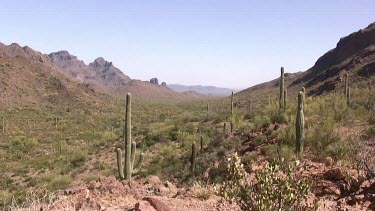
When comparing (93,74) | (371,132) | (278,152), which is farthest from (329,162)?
(93,74)

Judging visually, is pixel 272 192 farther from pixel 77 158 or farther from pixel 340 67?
pixel 340 67

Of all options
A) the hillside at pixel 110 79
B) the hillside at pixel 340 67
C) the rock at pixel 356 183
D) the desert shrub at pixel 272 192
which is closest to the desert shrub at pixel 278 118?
the rock at pixel 356 183

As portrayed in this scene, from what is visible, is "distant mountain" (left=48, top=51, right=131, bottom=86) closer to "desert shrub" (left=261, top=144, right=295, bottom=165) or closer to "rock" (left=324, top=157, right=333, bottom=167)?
"desert shrub" (left=261, top=144, right=295, bottom=165)

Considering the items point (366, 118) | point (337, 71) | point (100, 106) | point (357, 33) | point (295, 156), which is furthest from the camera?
point (357, 33)

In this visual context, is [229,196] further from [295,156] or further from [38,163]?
[38,163]

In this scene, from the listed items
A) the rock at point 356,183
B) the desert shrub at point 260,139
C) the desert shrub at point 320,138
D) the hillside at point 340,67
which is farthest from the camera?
the hillside at point 340,67

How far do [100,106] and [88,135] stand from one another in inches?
1123

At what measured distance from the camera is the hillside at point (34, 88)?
49.7 meters

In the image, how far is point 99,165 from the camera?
61.4 feet

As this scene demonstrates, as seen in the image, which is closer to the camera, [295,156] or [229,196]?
[229,196]

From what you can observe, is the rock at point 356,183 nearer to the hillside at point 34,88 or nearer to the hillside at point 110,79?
the hillside at point 34,88

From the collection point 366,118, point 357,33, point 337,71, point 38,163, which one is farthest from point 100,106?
point 366,118

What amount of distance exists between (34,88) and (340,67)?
42.9 metres

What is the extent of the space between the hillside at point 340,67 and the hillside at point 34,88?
25.4 meters
